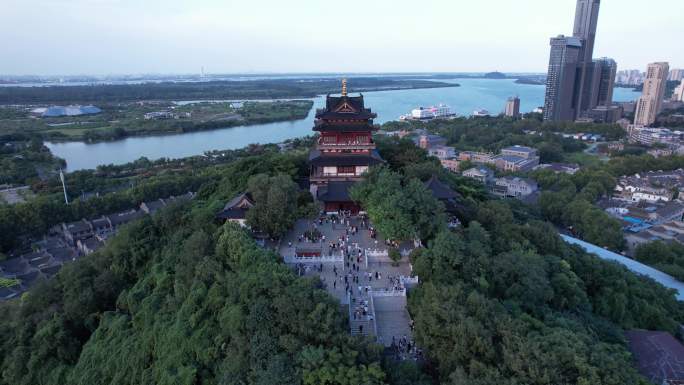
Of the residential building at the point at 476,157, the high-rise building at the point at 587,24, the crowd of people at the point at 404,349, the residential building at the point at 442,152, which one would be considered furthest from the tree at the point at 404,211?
the high-rise building at the point at 587,24

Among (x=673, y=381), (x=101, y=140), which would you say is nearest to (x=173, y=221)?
(x=673, y=381)

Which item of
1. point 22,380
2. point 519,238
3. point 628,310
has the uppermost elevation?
point 519,238

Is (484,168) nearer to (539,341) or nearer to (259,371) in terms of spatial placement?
(539,341)

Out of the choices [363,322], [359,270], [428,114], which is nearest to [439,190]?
[359,270]

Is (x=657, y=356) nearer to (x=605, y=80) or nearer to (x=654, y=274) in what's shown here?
(x=654, y=274)

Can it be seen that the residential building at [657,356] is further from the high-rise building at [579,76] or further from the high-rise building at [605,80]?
the high-rise building at [605,80]

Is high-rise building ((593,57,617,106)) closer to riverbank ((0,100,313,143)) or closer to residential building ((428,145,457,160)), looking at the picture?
residential building ((428,145,457,160))
